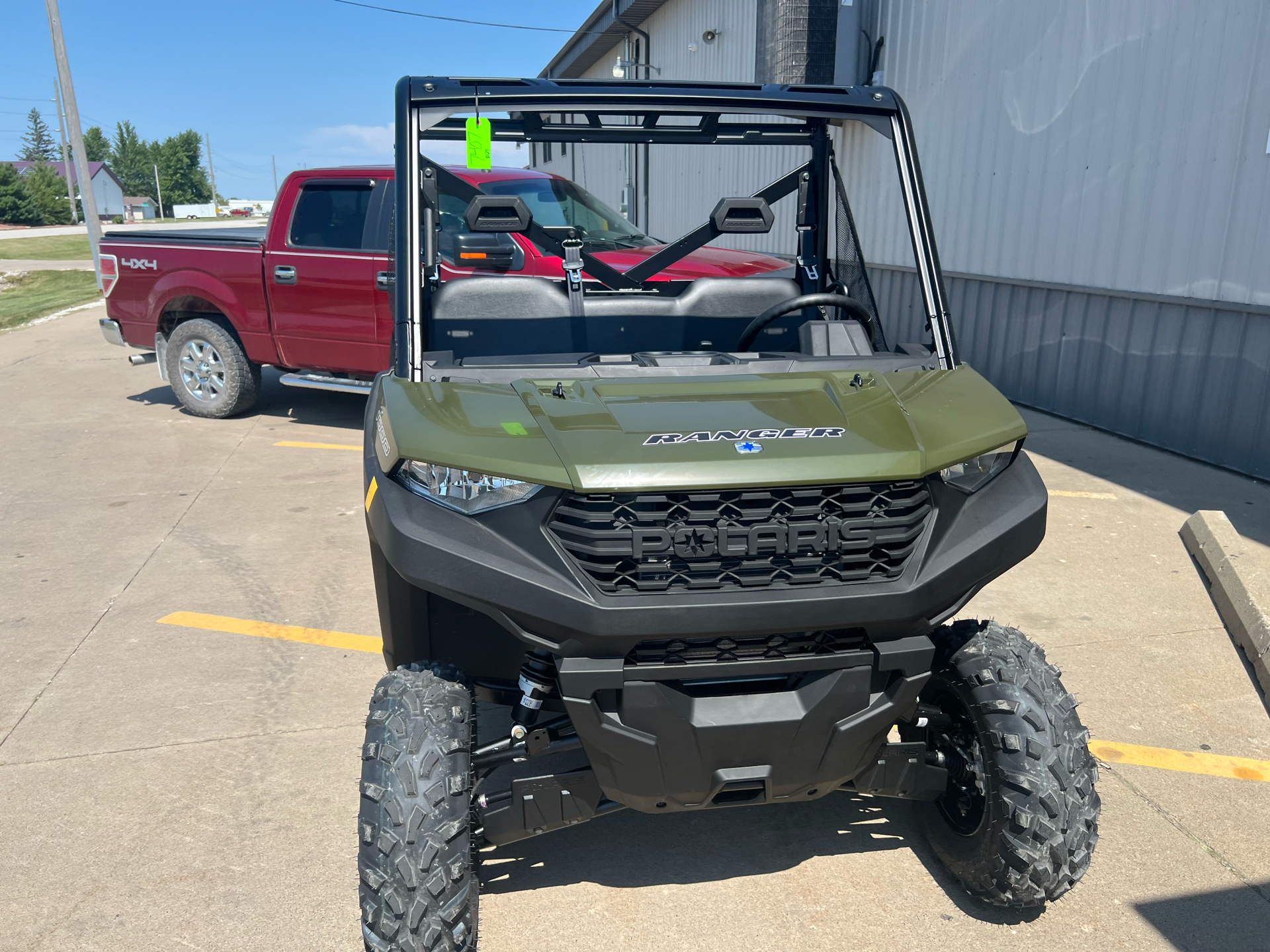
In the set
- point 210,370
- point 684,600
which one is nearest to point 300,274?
point 210,370

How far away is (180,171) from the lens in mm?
146125

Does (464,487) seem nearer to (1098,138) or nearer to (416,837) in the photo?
(416,837)

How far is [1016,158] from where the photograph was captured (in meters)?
8.87

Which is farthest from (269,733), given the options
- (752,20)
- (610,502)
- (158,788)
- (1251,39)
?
(752,20)

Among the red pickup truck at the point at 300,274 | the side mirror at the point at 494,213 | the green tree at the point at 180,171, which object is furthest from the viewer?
the green tree at the point at 180,171

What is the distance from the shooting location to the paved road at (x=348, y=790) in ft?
9.31

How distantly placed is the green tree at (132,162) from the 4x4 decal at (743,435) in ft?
548

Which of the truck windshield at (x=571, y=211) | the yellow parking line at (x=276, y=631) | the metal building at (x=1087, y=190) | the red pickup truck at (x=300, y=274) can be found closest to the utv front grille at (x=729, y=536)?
the yellow parking line at (x=276, y=631)

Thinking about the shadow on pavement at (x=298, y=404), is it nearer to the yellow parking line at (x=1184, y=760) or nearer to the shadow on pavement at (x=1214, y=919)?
the yellow parking line at (x=1184, y=760)

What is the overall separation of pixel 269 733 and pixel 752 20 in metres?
12.6

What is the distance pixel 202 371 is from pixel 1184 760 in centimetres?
821

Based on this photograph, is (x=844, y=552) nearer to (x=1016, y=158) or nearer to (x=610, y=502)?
(x=610, y=502)

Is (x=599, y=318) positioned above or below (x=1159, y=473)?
above

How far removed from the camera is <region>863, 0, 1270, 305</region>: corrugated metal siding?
677 cm
